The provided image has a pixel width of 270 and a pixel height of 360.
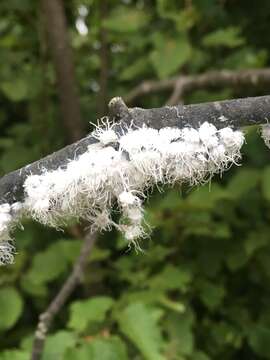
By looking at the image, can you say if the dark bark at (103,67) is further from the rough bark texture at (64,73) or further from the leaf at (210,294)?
the leaf at (210,294)

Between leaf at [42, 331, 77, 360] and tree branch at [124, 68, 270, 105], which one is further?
tree branch at [124, 68, 270, 105]

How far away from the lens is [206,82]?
1.51 metres

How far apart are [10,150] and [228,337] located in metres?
0.69

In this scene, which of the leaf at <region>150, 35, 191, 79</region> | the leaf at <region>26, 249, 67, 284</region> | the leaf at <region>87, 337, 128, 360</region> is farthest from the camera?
the leaf at <region>150, 35, 191, 79</region>

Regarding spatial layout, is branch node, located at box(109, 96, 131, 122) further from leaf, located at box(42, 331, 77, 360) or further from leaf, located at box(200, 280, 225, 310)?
leaf, located at box(200, 280, 225, 310)

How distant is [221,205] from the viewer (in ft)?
4.53

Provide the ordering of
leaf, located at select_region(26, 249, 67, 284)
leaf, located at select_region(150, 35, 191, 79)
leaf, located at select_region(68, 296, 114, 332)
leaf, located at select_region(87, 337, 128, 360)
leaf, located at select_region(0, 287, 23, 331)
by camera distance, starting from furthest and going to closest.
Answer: leaf, located at select_region(150, 35, 191, 79) < leaf, located at select_region(26, 249, 67, 284) < leaf, located at select_region(0, 287, 23, 331) < leaf, located at select_region(68, 296, 114, 332) < leaf, located at select_region(87, 337, 128, 360)

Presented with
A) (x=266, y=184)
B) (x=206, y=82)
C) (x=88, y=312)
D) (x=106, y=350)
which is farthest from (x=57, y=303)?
(x=206, y=82)

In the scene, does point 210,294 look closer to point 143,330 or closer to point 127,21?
point 143,330

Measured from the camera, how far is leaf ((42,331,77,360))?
0.94 meters

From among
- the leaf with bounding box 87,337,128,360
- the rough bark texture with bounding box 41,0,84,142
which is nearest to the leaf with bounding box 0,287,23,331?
the leaf with bounding box 87,337,128,360

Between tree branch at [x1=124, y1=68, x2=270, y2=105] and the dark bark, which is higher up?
the dark bark

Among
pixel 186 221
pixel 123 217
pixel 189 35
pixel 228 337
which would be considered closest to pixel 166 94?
pixel 189 35

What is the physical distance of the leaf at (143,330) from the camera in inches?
36.6
